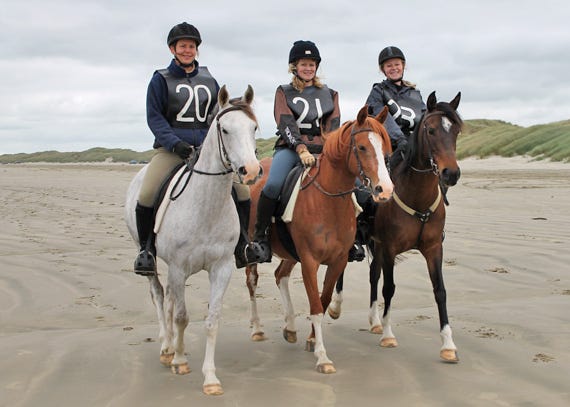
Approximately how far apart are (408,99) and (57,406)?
5.02 meters

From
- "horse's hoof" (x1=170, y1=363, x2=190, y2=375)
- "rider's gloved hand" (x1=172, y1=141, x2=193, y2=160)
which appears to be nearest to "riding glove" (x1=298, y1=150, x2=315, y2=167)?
"rider's gloved hand" (x1=172, y1=141, x2=193, y2=160)

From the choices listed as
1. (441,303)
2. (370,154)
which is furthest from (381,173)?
(441,303)

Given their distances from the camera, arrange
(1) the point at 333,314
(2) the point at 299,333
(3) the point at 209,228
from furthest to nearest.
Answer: (1) the point at 333,314 < (2) the point at 299,333 < (3) the point at 209,228

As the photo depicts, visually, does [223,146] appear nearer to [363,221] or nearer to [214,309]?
[214,309]

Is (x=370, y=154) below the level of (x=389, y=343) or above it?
above

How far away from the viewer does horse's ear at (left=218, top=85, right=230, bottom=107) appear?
5121 mm

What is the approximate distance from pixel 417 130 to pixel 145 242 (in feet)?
9.36

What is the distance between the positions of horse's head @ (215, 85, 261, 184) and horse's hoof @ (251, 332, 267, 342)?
2.36m

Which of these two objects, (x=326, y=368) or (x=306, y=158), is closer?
(x=326, y=368)

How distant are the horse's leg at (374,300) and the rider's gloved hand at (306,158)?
66.3 inches

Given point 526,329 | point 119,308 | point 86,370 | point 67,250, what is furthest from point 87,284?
point 526,329

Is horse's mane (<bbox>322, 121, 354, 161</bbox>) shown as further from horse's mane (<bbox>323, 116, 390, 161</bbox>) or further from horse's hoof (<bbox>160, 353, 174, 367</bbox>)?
horse's hoof (<bbox>160, 353, 174, 367</bbox>)

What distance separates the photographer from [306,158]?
6.21 m

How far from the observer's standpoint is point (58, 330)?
23.0 feet
